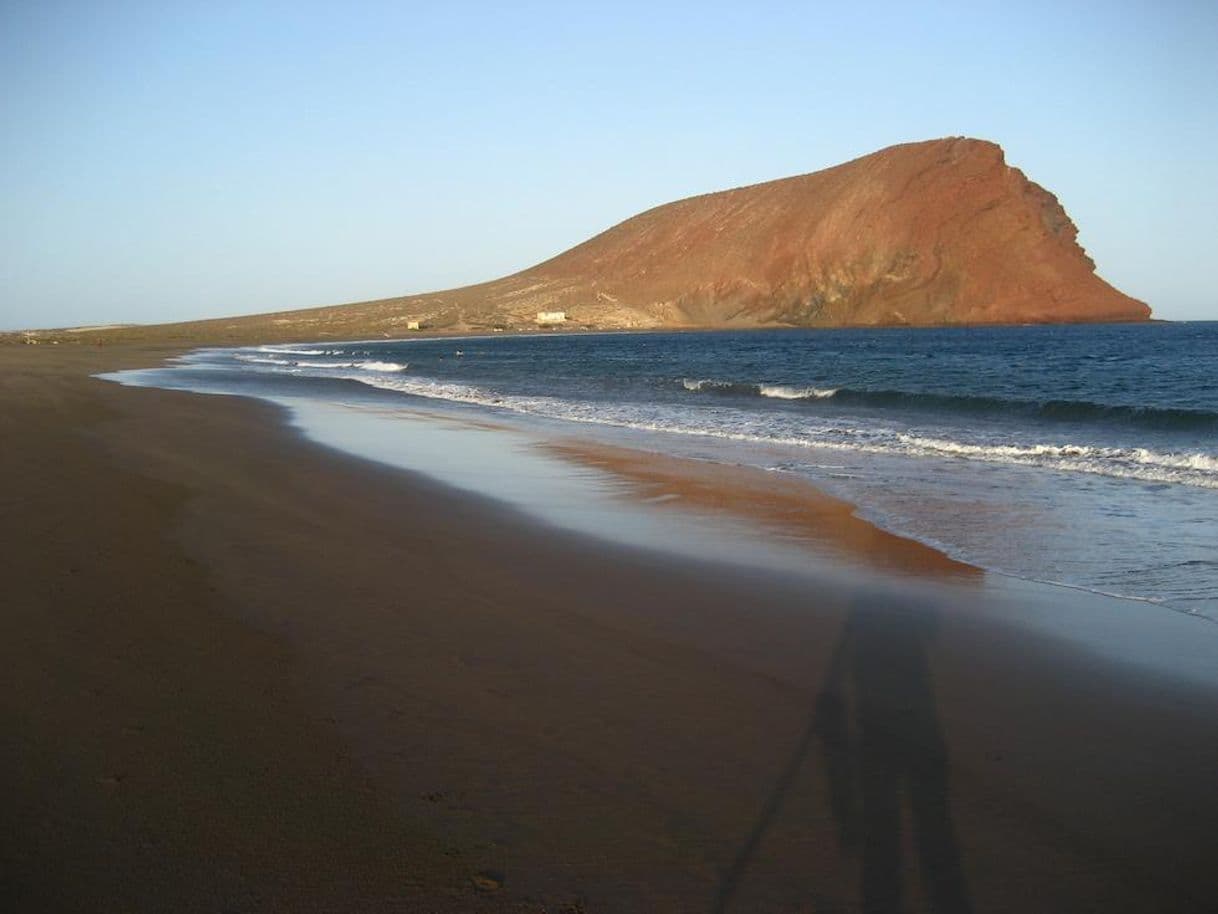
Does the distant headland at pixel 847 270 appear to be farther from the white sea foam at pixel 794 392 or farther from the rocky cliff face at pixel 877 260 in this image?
the white sea foam at pixel 794 392

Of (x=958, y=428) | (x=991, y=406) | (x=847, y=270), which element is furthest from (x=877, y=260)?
(x=958, y=428)

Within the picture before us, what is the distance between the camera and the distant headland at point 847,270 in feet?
A: 405

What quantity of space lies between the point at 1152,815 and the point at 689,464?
11195 mm

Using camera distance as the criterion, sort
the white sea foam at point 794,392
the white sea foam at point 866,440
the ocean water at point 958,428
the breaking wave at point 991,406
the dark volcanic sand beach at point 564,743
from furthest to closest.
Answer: the white sea foam at point 794,392 < the breaking wave at point 991,406 < the white sea foam at point 866,440 < the ocean water at point 958,428 < the dark volcanic sand beach at point 564,743

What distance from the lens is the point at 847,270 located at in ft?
436

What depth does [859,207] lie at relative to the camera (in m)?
134

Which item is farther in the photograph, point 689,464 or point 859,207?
point 859,207

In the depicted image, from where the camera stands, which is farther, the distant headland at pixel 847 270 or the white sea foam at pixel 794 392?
the distant headland at pixel 847 270

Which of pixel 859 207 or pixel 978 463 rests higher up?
pixel 859 207

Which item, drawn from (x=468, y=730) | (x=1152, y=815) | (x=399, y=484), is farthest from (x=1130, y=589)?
(x=399, y=484)

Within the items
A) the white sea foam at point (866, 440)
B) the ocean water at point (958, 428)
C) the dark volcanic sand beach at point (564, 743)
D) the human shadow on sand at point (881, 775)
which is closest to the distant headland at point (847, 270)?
the ocean water at point (958, 428)

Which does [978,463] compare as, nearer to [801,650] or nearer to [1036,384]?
[801,650]

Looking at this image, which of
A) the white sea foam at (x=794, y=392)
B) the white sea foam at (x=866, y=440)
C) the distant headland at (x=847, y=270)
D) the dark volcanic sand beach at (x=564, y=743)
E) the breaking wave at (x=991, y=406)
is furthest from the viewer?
the distant headland at (x=847, y=270)

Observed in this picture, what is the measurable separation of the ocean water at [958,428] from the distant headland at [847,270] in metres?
76.5
